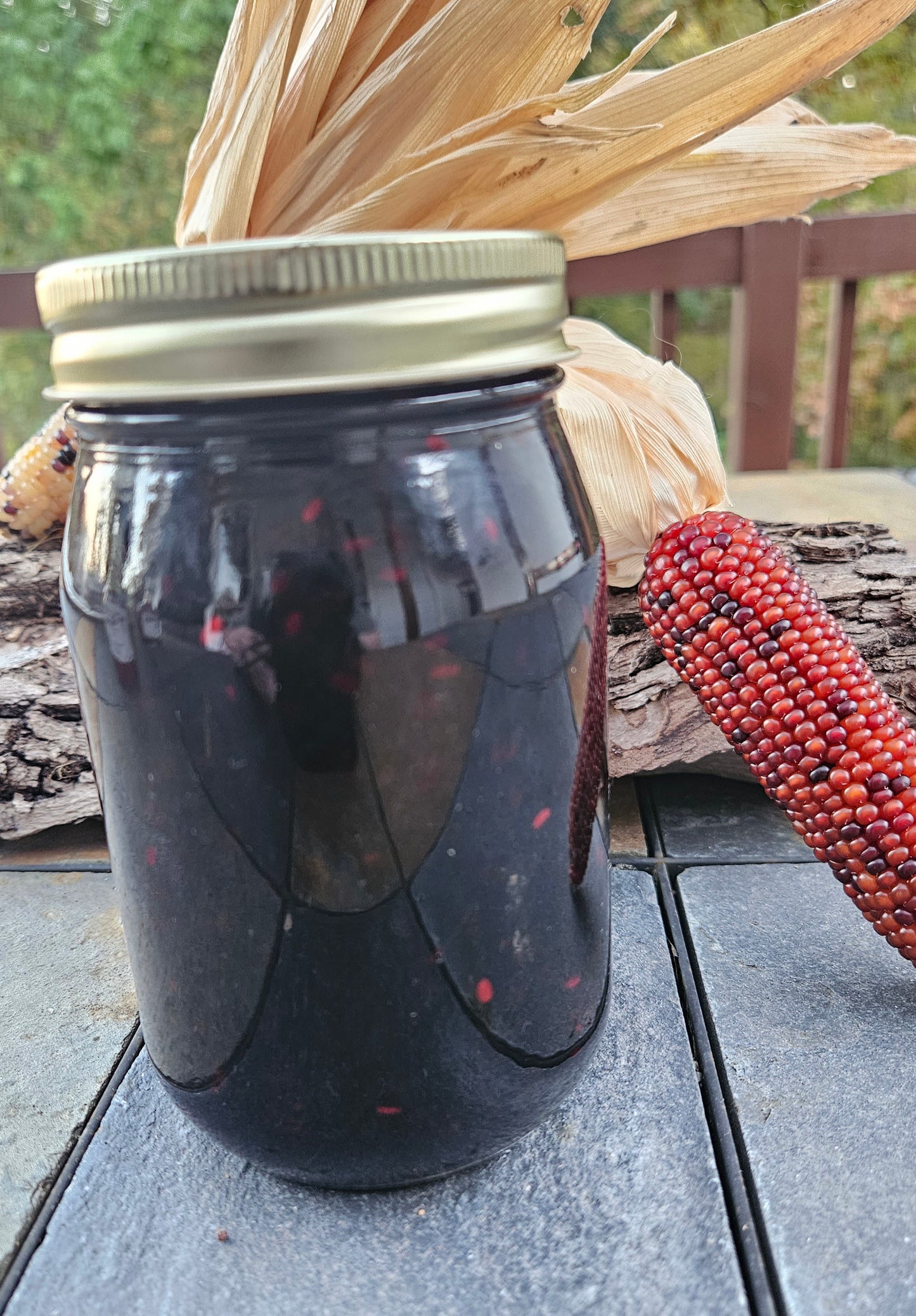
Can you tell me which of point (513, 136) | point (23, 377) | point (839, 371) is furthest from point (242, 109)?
point (23, 377)

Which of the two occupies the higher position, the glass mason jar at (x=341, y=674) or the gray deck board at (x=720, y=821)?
the glass mason jar at (x=341, y=674)

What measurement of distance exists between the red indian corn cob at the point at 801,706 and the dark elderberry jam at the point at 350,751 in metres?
0.09

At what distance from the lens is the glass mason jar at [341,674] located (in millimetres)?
346

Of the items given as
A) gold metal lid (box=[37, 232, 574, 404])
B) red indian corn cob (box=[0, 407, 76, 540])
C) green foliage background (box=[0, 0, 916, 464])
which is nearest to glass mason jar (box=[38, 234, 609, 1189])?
gold metal lid (box=[37, 232, 574, 404])

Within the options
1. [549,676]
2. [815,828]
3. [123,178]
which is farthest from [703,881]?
[123,178]

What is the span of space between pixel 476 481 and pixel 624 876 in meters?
0.40

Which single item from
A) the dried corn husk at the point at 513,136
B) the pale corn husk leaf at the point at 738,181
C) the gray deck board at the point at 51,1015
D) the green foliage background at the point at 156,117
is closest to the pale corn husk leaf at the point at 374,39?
the dried corn husk at the point at 513,136

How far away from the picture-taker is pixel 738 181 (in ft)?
2.10

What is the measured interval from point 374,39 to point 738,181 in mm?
244

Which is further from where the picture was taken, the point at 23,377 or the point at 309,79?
the point at 23,377

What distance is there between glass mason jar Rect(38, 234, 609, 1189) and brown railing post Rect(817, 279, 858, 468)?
1.30 metres

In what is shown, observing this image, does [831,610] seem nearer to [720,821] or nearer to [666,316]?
[720,821]

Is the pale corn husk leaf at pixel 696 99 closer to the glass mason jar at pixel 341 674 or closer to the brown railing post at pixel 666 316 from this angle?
the glass mason jar at pixel 341 674

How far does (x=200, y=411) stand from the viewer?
358mm
